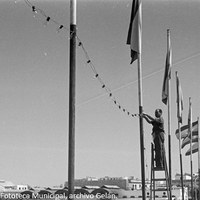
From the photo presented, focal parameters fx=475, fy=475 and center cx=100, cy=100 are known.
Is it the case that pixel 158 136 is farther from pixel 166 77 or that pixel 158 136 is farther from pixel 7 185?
pixel 7 185

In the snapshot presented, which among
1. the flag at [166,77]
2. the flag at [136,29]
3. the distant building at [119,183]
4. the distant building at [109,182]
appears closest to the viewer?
the flag at [136,29]

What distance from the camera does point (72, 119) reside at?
9133 mm

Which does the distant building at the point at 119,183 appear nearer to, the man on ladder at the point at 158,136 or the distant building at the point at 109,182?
the distant building at the point at 109,182

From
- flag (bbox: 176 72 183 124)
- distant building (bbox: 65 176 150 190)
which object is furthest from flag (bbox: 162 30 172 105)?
distant building (bbox: 65 176 150 190)

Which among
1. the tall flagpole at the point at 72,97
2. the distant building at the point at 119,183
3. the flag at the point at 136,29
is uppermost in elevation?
the flag at the point at 136,29

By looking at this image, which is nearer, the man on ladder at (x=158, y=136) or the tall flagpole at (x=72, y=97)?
the tall flagpole at (x=72, y=97)

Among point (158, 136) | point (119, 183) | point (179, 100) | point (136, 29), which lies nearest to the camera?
point (136, 29)

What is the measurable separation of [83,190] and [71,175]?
6799 centimetres

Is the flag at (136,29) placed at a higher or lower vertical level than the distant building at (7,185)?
higher

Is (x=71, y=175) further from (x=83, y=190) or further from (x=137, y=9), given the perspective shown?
(x=83, y=190)

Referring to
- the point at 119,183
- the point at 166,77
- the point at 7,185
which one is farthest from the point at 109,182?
the point at 166,77

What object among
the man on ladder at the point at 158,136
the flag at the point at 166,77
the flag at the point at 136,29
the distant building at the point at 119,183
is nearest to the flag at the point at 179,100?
the flag at the point at 166,77

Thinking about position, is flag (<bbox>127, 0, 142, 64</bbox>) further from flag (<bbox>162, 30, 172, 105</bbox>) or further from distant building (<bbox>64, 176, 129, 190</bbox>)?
distant building (<bbox>64, 176, 129, 190</bbox>)

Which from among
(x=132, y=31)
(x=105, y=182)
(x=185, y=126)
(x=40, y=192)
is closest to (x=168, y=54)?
(x=132, y=31)
